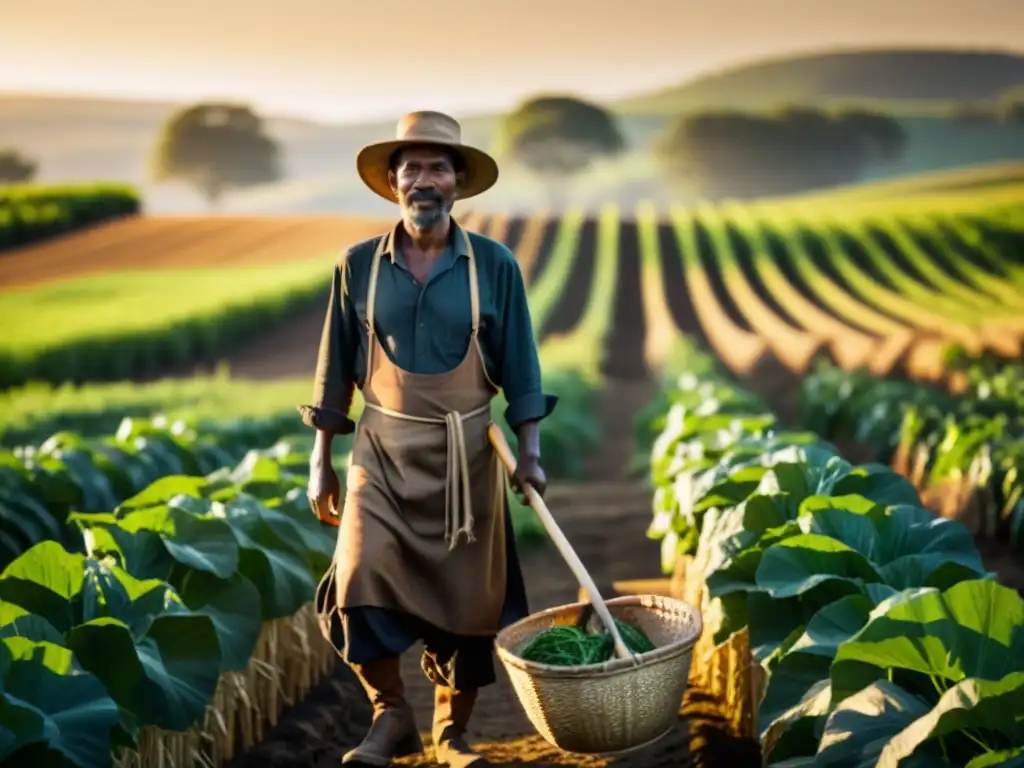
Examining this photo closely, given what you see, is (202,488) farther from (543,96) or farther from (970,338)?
(543,96)

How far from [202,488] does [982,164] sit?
34.2 meters

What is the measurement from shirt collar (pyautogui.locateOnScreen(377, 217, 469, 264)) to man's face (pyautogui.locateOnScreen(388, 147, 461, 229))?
0.06 m

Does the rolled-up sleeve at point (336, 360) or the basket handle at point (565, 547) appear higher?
the rolled-up sleeve at point (336, 360)

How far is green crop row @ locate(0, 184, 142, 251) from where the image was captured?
33219 mm

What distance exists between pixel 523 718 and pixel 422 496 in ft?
3.68

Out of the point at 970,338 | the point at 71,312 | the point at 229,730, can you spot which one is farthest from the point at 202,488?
the point at 71,312

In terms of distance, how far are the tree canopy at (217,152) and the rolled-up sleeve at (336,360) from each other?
189ft

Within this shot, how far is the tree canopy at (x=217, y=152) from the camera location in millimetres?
A: 59938

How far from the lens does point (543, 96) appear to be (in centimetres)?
6475

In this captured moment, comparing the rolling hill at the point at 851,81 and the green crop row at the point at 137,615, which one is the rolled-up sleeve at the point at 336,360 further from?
the rolling hill at the point at 851,81

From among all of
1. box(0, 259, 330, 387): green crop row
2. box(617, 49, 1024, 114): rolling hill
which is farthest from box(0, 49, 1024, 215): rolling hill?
box(0, 259, 330, 387): green crop row

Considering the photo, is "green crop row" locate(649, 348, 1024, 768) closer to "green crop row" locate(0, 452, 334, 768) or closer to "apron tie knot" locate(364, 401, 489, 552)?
"apron tie knot" locate(364, 401, 489, 552)

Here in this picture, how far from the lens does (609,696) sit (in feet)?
10.3

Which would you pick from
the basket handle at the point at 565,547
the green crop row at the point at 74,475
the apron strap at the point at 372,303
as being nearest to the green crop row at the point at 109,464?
the green crop row at the point at 74,475
